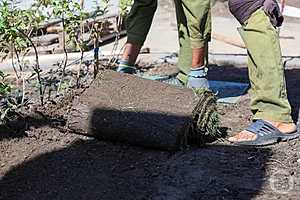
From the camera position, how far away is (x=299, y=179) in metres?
3.84

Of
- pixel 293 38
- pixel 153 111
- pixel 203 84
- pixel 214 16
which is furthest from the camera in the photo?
pixel 214 16

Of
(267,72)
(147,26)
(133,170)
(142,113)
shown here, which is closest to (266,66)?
(267,72)

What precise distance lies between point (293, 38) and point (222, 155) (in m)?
4.41

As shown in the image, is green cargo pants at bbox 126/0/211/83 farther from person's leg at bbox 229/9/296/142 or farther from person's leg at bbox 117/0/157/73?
person's leg at bbox 229/9/296/142

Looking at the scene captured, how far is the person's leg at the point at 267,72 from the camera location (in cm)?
436

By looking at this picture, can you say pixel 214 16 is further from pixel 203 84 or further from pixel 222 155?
pixel 222 155

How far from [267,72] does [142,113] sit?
2.76 ft

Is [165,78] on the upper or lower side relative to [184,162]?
lower

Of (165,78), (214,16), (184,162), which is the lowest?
(214,16)

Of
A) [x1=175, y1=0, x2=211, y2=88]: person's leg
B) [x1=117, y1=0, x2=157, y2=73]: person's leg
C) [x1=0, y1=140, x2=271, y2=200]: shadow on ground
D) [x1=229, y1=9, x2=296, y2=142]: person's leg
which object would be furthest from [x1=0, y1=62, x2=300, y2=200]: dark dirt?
[x1=117, y1=0, x2=157, y2=73]: person's leg

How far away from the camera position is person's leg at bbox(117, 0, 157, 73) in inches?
214

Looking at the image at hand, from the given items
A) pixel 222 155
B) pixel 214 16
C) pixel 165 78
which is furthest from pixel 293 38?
pixel 222 155

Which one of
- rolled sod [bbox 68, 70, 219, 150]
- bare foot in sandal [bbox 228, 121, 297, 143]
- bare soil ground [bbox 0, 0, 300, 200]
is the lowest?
bare foot in sandal [bbox 228, 121, 297, 143]

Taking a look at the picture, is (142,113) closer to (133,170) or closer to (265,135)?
(133,170)
